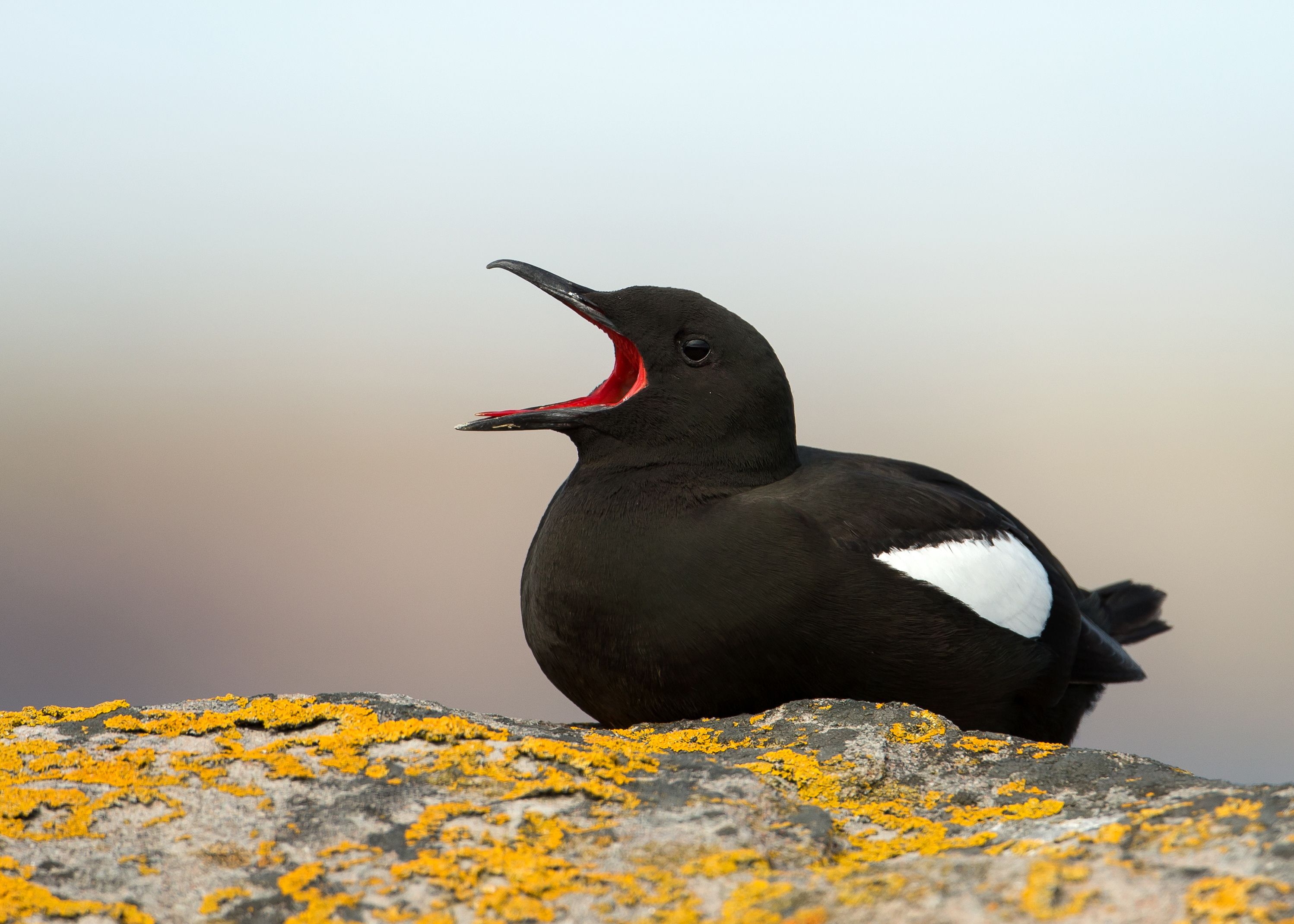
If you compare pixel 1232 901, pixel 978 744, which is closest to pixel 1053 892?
pixel 1232 901

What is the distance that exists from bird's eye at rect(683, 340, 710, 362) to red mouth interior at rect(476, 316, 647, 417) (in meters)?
0.20

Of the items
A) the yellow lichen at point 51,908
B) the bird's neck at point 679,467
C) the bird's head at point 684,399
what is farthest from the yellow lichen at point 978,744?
the yellow lichen at point 51,908

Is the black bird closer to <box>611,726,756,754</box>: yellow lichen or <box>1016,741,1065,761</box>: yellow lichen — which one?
<box>611,726,756,754</box>: yellow lichen

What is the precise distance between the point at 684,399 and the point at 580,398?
525 mm

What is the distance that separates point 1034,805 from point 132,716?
250cm

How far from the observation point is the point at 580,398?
509cm

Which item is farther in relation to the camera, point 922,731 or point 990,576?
point 990,576

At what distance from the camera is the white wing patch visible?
4.57 m

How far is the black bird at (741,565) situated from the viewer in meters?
4.33

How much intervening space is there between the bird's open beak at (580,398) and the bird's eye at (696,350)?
0.19m

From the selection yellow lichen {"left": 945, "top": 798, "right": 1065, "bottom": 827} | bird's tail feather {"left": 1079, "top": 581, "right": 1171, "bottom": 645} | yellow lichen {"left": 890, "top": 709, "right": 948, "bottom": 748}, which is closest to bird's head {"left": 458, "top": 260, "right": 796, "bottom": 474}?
yellow lichen {"left": 890, "top": 709, "right": 948, "bottom": 748}

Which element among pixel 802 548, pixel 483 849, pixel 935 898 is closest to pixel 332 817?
pixel 483 849

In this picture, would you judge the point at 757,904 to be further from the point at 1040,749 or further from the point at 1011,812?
the point at 1040,749

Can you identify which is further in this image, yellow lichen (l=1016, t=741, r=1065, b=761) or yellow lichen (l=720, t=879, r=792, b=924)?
yellow lichen (l=1016, t=741, r=1065, b=761)
